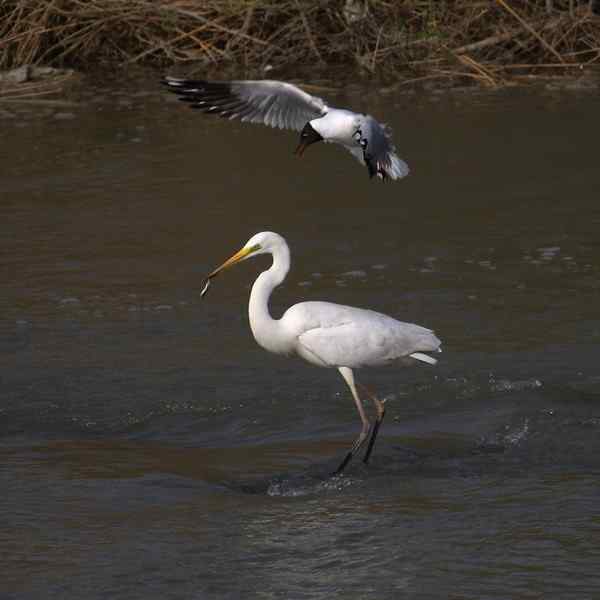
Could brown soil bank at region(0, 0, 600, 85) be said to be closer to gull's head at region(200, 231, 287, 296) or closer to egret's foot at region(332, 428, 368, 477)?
gull's head at region(200, 231, 287, 296)

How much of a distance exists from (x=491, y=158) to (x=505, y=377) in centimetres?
420

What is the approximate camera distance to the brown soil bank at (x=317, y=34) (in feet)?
44.1

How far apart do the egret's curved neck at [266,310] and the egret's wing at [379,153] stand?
1.62 meters

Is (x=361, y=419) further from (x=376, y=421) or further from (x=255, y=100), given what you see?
(x=255, y=100)

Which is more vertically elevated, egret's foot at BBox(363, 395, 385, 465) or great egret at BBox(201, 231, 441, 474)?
great egret at BBox(201, 231, 441, 474)

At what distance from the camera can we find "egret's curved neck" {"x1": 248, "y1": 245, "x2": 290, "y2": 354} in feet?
20.9

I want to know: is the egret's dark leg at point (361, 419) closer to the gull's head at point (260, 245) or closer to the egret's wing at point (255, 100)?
the gull's head at point (260, 245)

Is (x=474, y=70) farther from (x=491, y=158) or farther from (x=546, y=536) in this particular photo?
(x=546, y=536)

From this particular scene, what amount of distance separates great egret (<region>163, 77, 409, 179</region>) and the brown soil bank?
14.7ft

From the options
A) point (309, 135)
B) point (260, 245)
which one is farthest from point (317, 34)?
point (260, 245)

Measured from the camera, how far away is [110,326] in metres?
7.75

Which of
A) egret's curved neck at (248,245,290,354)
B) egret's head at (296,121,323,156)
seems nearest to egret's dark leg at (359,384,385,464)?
egret's curved neck at (248,245,290,354)

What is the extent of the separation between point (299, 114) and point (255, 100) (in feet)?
1.00

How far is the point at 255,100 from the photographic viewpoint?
8.67 metres
